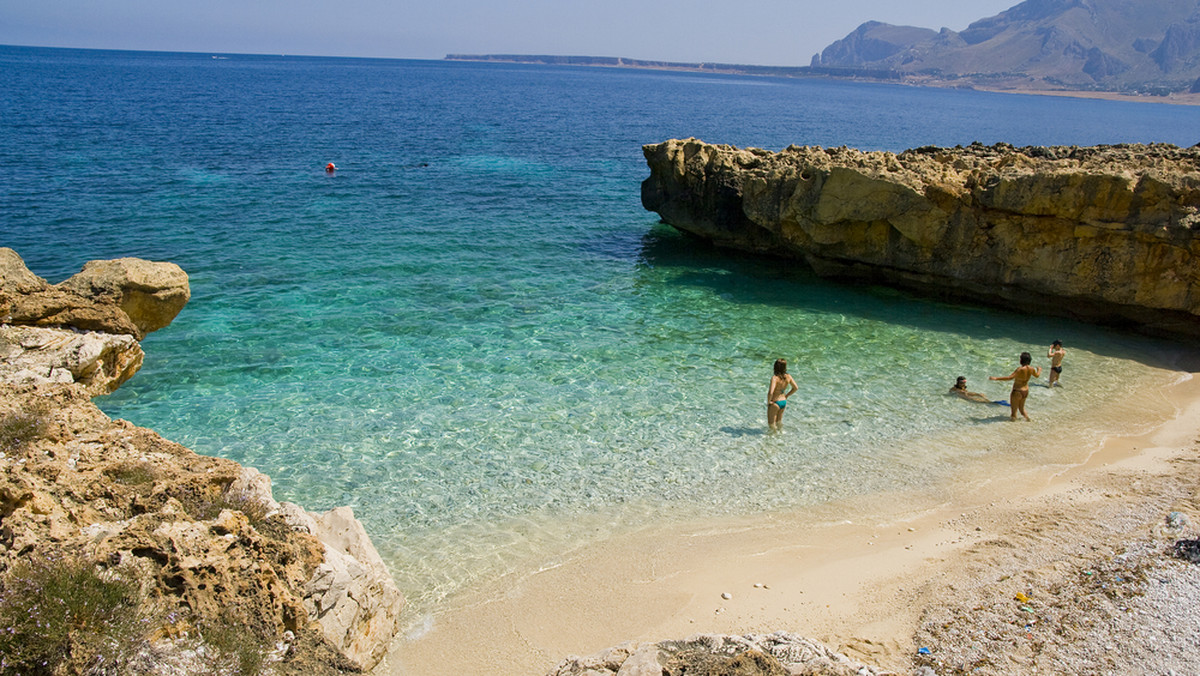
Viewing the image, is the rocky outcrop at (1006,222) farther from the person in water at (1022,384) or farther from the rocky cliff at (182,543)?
the rocky cliff at (182,543)

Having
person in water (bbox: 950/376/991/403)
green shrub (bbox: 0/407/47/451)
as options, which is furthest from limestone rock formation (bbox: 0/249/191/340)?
person in water (bbox: 950/376/991/403)

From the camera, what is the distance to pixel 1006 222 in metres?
18.7

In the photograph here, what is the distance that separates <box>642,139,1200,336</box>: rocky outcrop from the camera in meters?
17.1

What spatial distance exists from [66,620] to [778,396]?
35.3 ft

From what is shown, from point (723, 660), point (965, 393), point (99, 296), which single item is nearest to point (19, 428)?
point (99, 296)

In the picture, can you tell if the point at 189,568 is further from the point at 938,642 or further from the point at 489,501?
the point at 938,642

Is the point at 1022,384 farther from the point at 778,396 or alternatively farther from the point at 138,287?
the point at 138,287

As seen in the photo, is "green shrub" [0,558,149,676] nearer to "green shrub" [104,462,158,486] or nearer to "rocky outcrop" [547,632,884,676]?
"green shrub" [104,462,158,486]

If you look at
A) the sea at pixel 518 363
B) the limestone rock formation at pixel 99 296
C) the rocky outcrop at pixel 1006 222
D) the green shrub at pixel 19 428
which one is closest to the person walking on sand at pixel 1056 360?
the sea at pixel 518 363

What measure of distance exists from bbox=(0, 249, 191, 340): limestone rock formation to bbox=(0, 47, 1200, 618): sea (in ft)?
5.94

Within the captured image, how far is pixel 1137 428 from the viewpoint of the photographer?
44.5 feet

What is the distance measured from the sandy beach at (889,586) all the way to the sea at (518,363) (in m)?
0.60

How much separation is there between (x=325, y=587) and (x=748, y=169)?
19.9 m

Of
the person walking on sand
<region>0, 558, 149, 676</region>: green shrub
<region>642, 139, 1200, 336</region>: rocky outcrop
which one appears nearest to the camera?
<region>0, 558, 149, 676</region>: green shrub
